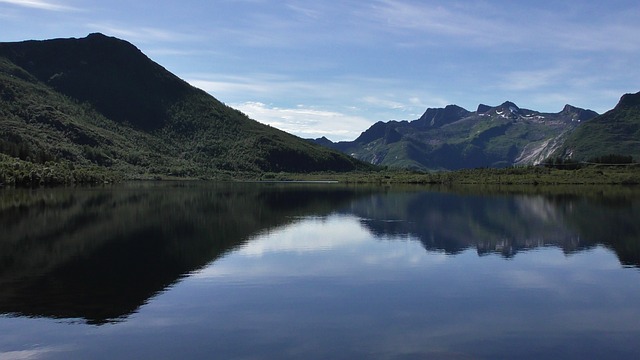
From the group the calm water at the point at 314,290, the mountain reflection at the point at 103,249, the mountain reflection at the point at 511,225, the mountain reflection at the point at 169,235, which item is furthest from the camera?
the mountain reflection at the point at 511,225

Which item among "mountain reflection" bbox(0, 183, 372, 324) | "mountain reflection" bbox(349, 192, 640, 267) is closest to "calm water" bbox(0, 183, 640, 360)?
"mountain reflection" bbox(0, 183, 372, 324)

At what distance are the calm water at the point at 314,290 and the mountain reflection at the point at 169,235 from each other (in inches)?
10.9

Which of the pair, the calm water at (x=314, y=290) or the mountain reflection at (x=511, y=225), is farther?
the mountain reflection at (x=511, y=225)

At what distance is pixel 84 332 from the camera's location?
3075cm

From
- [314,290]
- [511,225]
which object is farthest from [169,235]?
[511,225]

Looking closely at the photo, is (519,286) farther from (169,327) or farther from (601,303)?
(169,327)

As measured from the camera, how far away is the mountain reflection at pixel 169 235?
132 ft

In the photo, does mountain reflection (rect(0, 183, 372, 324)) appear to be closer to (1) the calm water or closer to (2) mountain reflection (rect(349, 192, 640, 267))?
(1) the calm water

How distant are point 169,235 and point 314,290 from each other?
116 feet

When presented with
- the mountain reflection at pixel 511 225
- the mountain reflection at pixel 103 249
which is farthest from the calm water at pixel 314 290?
the mountain reflection at pixel 511 225

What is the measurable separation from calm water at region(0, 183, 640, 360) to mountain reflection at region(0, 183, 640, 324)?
0.91 ft

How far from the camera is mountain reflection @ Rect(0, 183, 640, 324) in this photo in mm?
40344

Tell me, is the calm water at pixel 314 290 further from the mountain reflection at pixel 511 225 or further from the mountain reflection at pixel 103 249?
the mountain reflection at pixel 511 225

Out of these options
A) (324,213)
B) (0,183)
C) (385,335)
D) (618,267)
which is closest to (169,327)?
(385,335)
